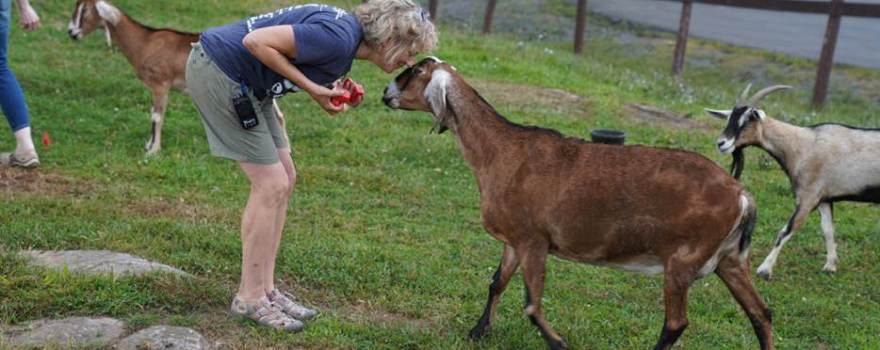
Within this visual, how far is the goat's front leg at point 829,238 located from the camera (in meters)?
7.36

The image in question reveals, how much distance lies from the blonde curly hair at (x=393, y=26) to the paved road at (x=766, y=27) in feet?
41.6

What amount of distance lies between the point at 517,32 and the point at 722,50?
11.9 ft

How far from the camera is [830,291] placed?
690cm

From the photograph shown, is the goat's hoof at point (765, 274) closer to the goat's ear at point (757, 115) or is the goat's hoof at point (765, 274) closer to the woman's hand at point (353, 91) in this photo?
the goat's ear at point (757, 115)

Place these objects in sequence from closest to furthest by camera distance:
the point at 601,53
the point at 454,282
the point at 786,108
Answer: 1. the point at 454,282
2. the point at 786,108
3. the point at 601,53

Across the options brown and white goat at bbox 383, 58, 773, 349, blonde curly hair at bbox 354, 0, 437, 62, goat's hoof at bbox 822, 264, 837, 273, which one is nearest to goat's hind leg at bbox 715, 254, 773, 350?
brown and white goat at bbox 383, 58, 773, 349

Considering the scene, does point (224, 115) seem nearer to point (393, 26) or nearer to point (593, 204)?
point (393, 26)

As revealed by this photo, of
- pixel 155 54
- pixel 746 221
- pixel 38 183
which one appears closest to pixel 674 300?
pixel 746 221

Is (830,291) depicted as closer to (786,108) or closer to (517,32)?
(786,108)

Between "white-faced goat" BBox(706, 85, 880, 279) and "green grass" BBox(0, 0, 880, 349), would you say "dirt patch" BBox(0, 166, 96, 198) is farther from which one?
"white-faced goat" BBox(706, 85, 880, 279)

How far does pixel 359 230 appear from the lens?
723 centimetres

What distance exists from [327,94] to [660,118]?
7456mm

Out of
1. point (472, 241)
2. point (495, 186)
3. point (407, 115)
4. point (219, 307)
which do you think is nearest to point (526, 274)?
point (495, 186)

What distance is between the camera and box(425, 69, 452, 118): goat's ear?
530 centimetres
